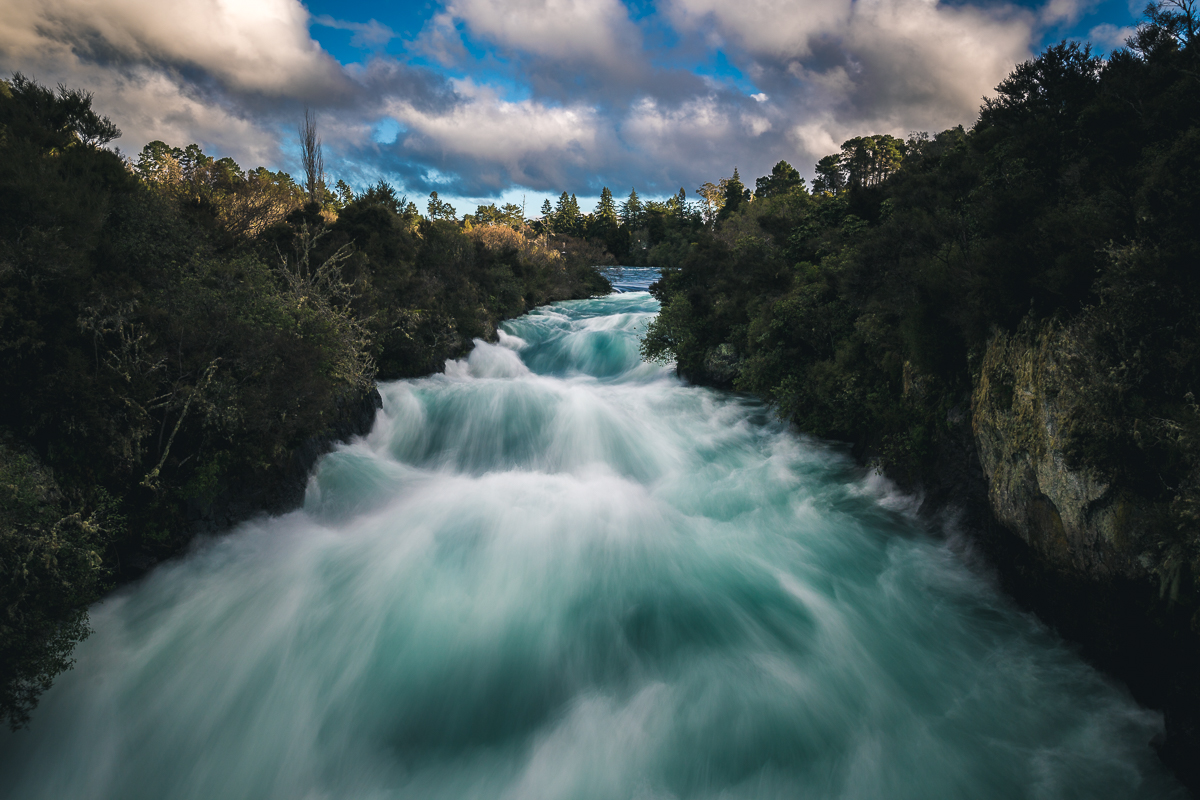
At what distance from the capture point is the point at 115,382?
625 cm

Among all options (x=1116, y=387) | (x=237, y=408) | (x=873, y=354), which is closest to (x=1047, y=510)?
(x=1116, y=387)

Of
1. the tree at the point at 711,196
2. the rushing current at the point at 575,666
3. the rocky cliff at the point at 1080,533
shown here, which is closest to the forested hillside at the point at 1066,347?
the rocky cliff at the point at 1080,533

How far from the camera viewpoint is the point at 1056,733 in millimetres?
4871

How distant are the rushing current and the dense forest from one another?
84 cm

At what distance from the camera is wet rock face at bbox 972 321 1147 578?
456 centimetres

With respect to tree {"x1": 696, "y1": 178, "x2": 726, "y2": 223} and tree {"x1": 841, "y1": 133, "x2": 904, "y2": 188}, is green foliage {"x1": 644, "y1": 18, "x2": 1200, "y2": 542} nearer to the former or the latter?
tree {"x1": 841, "y1": 133, "x2": 904, "y2": 188}

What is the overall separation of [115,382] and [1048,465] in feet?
36.0

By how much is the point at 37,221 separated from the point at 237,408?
3230 millimetres

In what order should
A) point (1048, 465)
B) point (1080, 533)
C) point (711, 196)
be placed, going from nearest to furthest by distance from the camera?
point (1080, 533) → point (1048, 465) → point (711, 196)

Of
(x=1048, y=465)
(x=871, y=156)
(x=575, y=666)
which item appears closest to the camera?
(x=1048, y=465)

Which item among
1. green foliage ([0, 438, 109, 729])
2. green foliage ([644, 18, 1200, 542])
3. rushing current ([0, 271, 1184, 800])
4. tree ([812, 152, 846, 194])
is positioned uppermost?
tree ([812, 152, 846, 194])

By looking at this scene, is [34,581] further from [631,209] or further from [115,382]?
[631,209]

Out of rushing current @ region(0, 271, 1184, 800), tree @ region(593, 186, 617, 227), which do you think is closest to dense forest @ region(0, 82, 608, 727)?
rushing current @ region(0, 271, 1184, 800)

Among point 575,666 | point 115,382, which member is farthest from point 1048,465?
point 115,382
